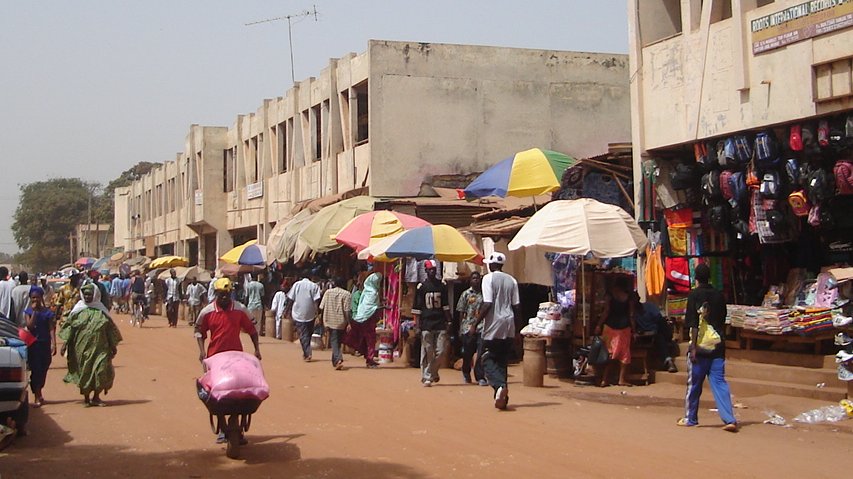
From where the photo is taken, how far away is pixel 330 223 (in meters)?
22.8

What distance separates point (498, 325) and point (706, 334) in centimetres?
286

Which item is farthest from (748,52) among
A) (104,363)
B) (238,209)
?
(238,209)

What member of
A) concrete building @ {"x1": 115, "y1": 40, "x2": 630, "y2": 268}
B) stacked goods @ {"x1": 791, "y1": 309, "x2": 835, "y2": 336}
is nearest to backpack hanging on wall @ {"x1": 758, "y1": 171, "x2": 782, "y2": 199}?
stacked goods @ {"x1": 791, "y1": 309, "x2": 835, "y2": 336}

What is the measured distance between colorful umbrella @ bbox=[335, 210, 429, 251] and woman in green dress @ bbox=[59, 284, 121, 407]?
24.8 feet

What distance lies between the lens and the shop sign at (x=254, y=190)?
1499 inches

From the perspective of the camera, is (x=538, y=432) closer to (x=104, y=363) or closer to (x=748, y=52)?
(x=104, y=363)

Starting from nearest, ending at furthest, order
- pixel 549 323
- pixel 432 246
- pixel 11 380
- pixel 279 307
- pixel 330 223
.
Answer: pixel 11 380 → pixel 549 323 → pixel 432 246 → pixel 330 223 → pixel 279 307

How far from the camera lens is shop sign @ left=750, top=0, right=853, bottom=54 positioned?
12.4 metres

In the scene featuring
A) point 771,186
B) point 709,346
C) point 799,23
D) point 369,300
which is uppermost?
point 799,23

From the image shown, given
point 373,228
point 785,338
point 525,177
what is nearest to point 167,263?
point 373,228

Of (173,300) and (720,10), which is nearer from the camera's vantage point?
(720,10)

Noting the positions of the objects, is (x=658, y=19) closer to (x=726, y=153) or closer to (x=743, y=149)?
(x=726, y=153)

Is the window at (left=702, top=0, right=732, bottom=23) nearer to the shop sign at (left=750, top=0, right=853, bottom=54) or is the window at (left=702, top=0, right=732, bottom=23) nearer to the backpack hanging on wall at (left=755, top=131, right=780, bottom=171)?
the shop sign at (left=750, top=0, right=853, bottom=54)

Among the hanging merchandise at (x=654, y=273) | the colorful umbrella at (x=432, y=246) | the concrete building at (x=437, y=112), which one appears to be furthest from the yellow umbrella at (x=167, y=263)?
the hanging merchandise at (x=654, y=273)
